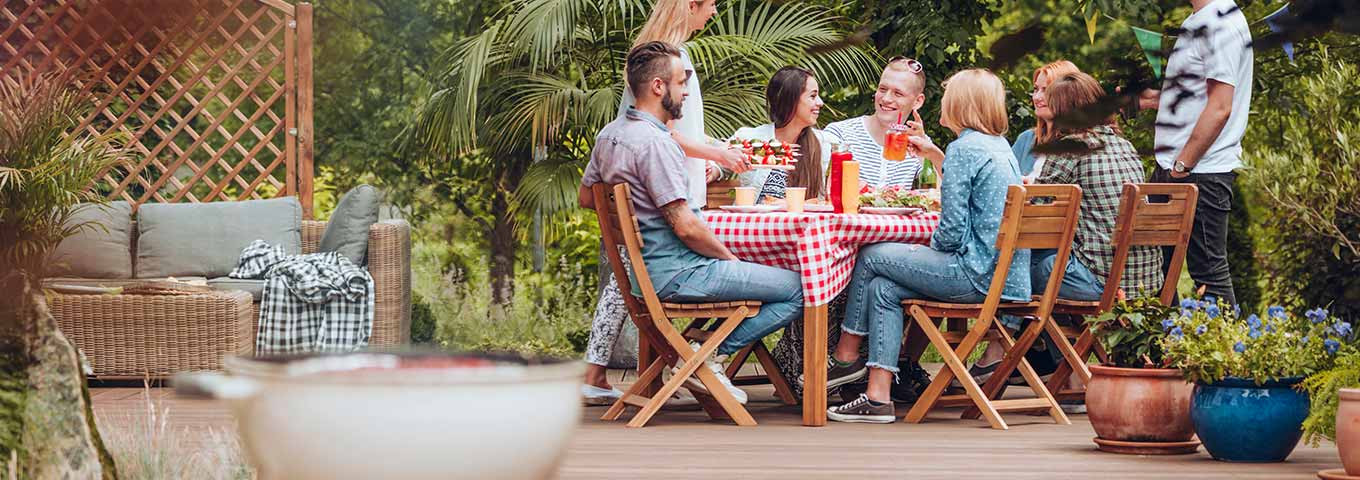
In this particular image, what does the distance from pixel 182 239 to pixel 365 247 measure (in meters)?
0.77

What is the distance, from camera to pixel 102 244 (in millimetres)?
5977

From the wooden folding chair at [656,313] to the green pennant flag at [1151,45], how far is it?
2923mm

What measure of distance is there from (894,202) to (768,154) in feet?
1.32

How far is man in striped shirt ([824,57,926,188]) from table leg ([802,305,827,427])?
3.61ft

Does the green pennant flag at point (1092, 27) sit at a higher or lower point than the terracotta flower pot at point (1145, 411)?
higher

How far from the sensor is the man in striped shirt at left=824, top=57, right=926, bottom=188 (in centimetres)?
484

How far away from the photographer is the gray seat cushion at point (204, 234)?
5.99m

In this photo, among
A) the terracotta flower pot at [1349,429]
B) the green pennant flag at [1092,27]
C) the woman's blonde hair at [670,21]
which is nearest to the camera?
the green pennant flag at [1092,27]

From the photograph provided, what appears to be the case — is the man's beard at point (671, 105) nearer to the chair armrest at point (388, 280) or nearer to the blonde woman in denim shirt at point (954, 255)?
the blonde woman in denim shirt at point (954, 255)

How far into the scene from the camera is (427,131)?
20.8 feet

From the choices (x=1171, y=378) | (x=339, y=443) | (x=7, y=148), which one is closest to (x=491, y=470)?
(x=339, y=443)

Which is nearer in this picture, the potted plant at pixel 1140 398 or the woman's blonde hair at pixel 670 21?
the potted plant at pixel 1140 398

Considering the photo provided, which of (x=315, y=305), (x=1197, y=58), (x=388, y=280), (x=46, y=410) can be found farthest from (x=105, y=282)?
(x=1197, y=58)

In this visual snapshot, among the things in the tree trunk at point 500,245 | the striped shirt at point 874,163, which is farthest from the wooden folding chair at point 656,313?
the tree trunk at point 500,245
